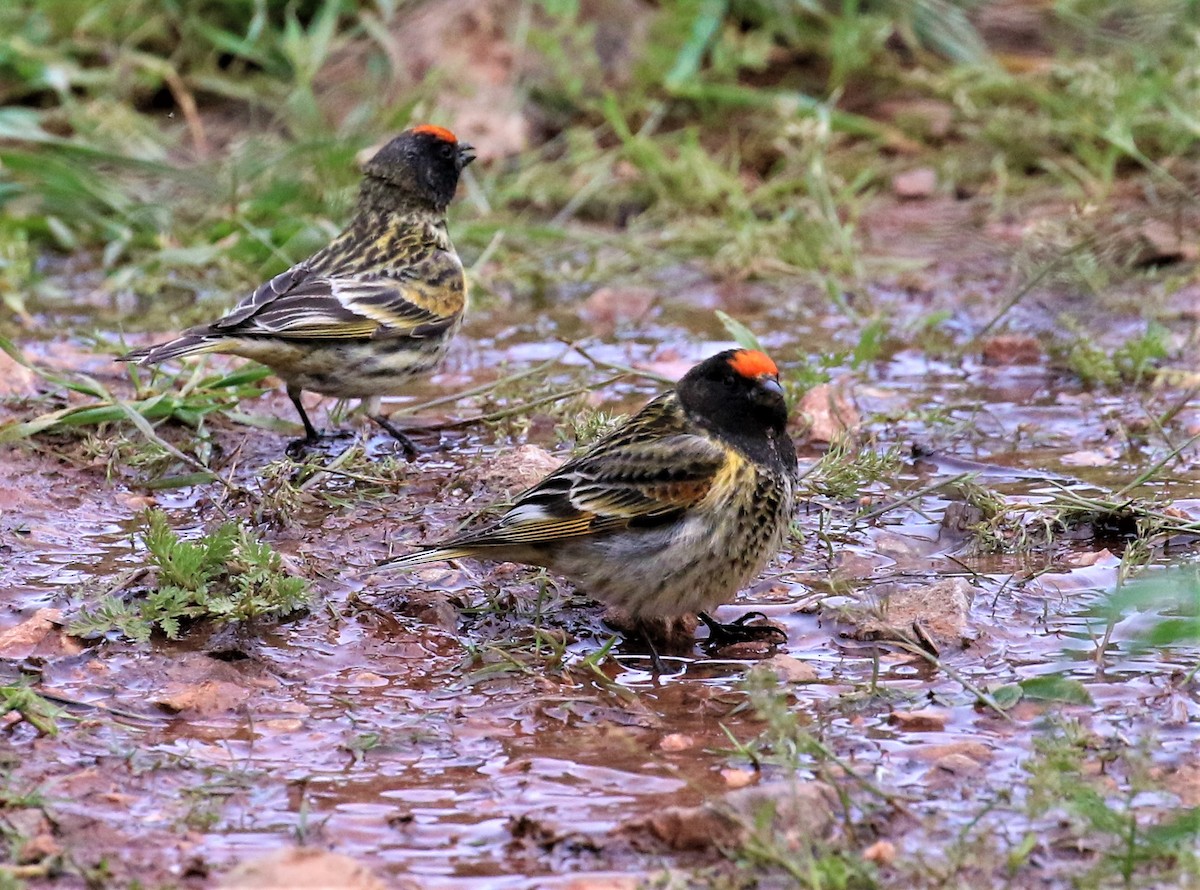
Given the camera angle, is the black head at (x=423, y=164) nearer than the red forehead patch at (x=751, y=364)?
No

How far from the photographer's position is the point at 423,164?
8.37 metres

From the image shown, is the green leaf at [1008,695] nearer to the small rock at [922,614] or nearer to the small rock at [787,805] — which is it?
the small rock at [922,614]

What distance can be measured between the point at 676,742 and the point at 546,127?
23.2 feet

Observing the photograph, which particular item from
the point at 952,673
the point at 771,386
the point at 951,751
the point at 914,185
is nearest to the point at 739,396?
the point at 771,386

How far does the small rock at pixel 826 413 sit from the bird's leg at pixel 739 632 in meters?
1.52

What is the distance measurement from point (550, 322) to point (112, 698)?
442cm

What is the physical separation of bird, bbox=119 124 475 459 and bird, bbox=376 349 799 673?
5.97 feet

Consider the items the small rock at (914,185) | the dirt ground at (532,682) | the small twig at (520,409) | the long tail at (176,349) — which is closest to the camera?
the dirt ground at (532,682)

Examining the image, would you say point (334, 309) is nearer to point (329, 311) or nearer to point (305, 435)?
point (329, 311)

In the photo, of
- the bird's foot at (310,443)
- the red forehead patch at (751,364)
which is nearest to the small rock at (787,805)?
the red forehead patch at (751,364)

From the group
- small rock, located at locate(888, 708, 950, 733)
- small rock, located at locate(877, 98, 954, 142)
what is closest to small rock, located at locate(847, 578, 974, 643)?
small rock, located at locate(888, 708, 950, 733)

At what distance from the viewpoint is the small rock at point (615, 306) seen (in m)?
8.93

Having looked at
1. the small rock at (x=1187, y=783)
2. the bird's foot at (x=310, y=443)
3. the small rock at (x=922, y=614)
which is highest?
the small rock at (x=1187, y=783)

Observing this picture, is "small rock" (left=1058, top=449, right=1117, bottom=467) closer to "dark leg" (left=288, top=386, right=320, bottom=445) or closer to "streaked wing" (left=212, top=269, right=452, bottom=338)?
"streaked wing" (left=212, top=269, right=452, bottom=338)
